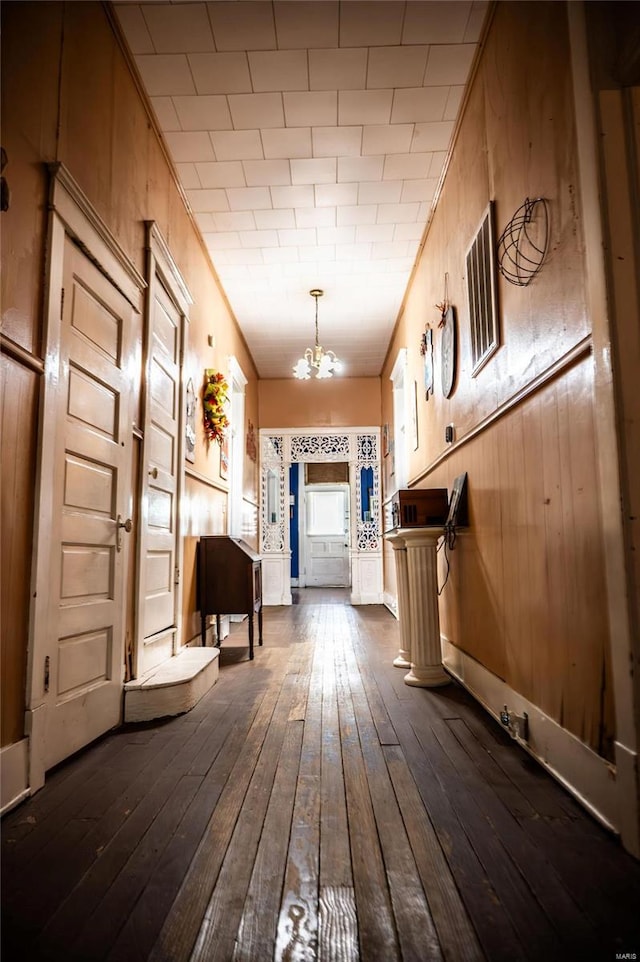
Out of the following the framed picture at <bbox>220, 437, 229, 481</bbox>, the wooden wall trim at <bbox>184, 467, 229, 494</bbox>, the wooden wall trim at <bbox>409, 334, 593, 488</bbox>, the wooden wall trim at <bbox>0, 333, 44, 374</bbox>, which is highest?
the framed picture at <bbox>220, 437, 229, 481</bbox>

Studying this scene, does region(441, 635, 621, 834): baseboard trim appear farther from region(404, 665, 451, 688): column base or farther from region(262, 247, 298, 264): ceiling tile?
region(262, 247, 298, 264): ceiling tile

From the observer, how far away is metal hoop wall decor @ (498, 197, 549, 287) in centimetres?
192

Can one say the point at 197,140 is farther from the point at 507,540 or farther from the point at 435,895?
the point at 435,895

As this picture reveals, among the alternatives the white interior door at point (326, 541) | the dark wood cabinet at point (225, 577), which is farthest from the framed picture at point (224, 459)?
the white interior door at point (326, 541)

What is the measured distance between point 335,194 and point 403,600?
286 cm

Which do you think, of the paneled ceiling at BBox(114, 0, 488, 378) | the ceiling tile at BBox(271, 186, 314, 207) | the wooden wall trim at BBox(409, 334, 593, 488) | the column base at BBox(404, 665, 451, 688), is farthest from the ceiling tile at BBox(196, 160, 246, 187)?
the column base at BBox(404, 665, 451, 688)

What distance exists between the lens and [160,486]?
124 inches

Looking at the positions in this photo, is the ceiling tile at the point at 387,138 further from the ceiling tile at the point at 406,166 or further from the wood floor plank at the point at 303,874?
the wood floor plank at the point at 303,874

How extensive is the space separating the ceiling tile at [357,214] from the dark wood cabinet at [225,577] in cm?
263

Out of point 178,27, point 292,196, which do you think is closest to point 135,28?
point 178,27

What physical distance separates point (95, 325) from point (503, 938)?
96.4 inches

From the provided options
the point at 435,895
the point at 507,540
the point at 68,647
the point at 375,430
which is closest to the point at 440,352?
the point at 507,540

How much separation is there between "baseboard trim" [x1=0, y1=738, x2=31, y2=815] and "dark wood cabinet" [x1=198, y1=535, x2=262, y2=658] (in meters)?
2.29

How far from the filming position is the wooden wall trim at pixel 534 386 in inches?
62.3
